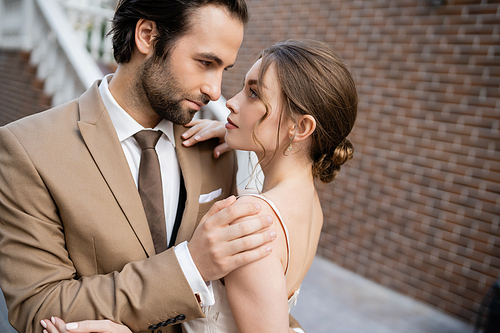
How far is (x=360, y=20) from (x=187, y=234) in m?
3.55

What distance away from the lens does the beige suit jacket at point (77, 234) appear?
119 cm

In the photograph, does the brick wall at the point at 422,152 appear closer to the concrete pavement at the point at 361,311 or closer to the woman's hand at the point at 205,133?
the concrete pavement at the point at 361,311

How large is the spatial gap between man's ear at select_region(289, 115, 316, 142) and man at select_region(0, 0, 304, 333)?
16.4 inches

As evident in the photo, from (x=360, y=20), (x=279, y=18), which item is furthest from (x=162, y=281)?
(x=279, y=18)

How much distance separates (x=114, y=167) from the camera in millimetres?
1375

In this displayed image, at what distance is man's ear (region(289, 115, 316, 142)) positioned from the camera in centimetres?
138

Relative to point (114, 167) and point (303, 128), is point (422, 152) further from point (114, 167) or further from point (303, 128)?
point (114, 167)

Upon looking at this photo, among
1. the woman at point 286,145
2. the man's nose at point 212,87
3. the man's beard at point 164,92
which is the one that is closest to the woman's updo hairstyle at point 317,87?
the woman at point 286,145

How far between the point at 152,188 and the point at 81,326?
55 cm

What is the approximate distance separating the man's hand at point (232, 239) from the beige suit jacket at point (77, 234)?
0.13m

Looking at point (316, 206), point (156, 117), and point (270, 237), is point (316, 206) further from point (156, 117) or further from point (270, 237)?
point (156, 117)

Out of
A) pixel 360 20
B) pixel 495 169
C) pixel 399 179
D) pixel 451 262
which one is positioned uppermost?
pixel 360 20

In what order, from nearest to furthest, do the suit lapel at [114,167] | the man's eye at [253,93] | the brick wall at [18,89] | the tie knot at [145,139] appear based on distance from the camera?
the suit lapel at [114,167] < the man's eye at [253,93] < the tie knot at [145,139] < the brick wall at [18,89]

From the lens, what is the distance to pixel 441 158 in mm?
3545
